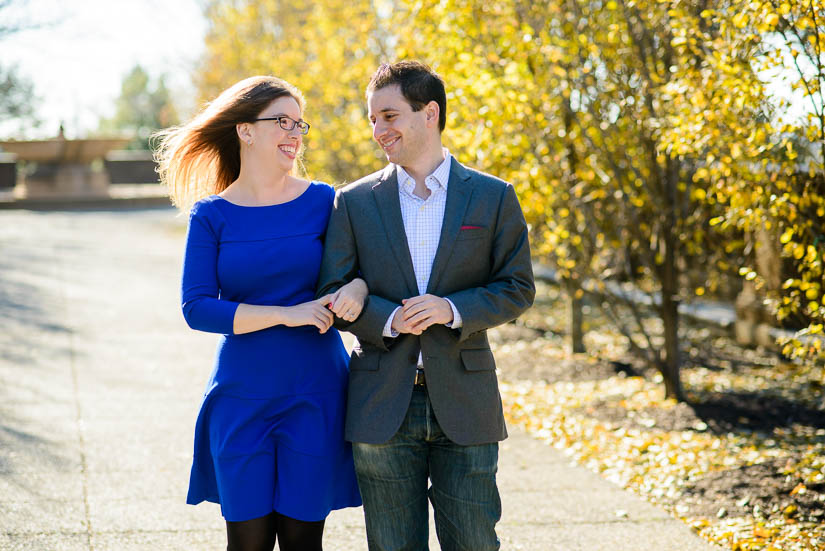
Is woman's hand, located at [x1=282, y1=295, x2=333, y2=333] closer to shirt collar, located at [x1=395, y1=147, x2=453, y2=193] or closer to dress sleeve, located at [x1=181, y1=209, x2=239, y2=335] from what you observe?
dress sleeve, located at [x1=181, y1=209, x2=239, y2=335]

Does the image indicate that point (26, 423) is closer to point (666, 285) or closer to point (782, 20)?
point (666, 285)

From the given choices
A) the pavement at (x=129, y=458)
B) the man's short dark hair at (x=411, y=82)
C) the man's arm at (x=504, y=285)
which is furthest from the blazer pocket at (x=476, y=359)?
the pavement at (x=129, y=458)

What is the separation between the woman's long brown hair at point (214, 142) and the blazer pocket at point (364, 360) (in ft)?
2.81

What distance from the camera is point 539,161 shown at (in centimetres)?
693

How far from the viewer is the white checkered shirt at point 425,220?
9.82 feet

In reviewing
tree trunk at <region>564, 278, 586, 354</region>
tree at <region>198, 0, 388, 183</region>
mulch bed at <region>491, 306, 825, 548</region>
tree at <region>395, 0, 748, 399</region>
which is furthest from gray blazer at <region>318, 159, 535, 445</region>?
tree trunk at <region>564, 278, 586, 354</region>

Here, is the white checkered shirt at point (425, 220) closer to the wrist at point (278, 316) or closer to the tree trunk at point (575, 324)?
the wrist at point (278, 316)

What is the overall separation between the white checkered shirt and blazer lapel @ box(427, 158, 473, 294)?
0.11ft

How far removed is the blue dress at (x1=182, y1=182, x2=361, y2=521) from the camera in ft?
9.53

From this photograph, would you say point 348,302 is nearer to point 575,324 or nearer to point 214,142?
point 214,142

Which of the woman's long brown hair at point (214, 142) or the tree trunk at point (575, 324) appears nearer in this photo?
the woman's long brown hair at point (214, 142)

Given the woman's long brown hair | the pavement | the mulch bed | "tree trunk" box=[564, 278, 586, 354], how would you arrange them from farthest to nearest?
"tree trunk" box=[564, 278, 586, 354], the mulch bed, the pavement, the woman's long brown hair

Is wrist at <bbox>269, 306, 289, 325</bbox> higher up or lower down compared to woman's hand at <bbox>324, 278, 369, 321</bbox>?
lower down

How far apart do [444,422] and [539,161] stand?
14.2 feet
